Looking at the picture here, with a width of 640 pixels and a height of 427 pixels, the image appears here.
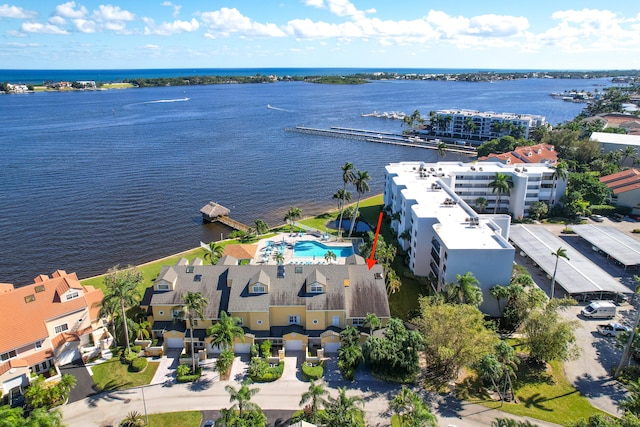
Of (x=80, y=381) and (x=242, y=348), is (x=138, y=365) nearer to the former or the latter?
(x=80, y=381)

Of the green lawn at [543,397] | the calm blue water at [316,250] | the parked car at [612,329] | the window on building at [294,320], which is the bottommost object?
the green lawn at [543,397]

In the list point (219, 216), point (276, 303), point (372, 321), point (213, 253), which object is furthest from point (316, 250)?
point (219, 216)

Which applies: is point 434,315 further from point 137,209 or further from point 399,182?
point 137,209

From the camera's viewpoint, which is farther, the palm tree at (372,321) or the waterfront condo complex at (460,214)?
the waterfront condo complex at (460,214)

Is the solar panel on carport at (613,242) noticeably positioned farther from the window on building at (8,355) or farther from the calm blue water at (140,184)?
the window on building at (8,355)

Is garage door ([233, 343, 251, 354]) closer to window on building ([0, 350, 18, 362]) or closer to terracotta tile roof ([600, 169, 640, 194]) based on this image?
window on building ([0, 350, 18, 362])

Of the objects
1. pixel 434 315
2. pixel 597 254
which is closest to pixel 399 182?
pixel 597 254

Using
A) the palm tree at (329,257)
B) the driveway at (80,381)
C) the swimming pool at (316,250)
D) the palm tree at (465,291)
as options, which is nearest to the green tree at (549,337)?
the palm tree at (465,291)
